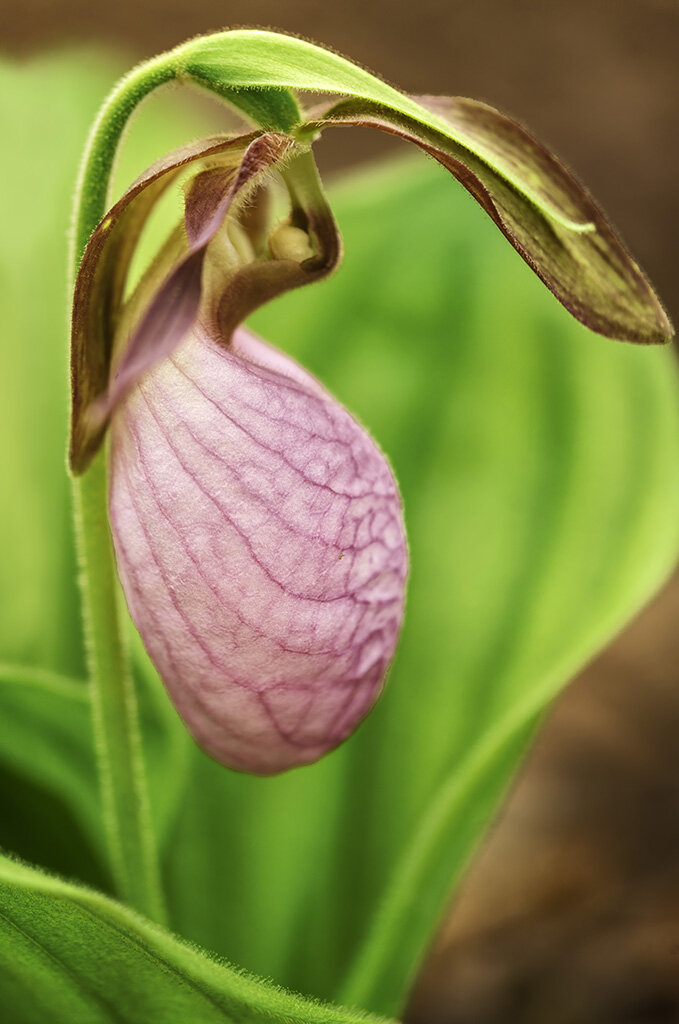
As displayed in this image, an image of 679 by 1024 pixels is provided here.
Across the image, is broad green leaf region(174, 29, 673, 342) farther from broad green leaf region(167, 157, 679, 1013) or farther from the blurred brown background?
the blurred brown background

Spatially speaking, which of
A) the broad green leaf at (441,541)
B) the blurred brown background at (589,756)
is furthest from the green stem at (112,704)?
the blurred brown background at (589,756)

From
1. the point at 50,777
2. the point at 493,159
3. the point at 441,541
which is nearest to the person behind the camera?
the point at 493,159

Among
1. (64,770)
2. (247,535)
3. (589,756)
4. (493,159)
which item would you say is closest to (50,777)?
(64,770)

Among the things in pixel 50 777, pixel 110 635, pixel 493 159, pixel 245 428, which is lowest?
pixel 50 777

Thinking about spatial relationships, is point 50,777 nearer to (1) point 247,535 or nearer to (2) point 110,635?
(2) point 110,635

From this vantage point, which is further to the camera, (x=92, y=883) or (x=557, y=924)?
(x=557, y=924)

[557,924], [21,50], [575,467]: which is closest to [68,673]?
[575,467]

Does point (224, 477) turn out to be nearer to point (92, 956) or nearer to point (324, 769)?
point (92, 956)
